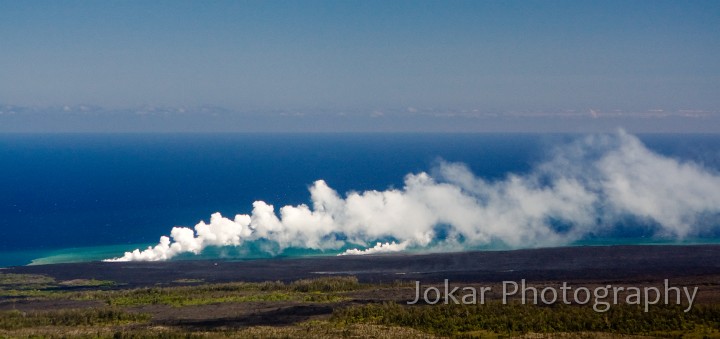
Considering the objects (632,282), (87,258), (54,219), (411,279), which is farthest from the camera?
(54,219)

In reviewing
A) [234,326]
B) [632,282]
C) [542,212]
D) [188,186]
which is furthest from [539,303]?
[188,186]

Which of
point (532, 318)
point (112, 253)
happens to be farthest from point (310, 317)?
point (112, 253)

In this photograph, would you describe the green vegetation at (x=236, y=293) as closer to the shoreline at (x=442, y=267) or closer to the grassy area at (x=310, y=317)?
the grassy area at (x=310, y=317)

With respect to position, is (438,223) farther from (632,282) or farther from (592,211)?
(632,282)

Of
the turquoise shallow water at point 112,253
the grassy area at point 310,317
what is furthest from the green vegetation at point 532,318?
the turquoise shallow water at point 112,253

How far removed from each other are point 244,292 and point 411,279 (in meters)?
15.1

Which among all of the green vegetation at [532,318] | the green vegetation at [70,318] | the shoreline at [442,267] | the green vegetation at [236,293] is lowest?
the green vegetation at [532,318]

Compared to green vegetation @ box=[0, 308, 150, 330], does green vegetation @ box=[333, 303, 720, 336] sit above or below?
below

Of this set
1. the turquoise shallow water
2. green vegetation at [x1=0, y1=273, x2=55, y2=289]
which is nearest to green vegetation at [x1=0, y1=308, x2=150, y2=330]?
green vegetation at [x1=0, y1=273, x2=55, y2=289]

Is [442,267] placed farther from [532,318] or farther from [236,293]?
[532,318]

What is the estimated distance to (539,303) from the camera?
2500 inches

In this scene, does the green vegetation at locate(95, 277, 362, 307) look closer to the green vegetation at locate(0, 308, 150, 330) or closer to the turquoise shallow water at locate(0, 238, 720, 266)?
the green vegetation at locate(0, 308, 150, 330)

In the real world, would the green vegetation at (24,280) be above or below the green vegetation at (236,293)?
above

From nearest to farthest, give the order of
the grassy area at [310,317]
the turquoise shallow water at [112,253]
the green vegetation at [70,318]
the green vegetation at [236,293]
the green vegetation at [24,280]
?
the grassy area at [310,317], the green vegetation at [70,318], the green vegetation at [236,293], the green vegetation at [24,280], the turquoise shallow water at [112,253]
